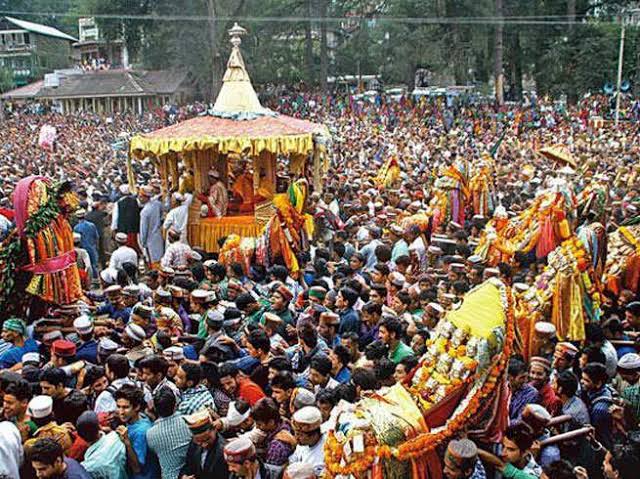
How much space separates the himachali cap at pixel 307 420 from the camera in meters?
4.05

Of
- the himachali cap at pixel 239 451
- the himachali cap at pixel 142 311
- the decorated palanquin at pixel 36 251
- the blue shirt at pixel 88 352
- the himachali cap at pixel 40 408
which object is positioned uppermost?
the decorated palanquin at pixel 36 251

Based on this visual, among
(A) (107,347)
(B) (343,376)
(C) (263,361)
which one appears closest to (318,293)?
(C) (263,361)

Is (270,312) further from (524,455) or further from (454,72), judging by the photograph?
(454,72)

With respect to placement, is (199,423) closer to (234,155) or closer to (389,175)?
(234,155)

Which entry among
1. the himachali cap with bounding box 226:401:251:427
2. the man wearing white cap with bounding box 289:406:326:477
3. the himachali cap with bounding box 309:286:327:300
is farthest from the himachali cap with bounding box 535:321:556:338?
the himachali cap with bounding box 226:401:251:427

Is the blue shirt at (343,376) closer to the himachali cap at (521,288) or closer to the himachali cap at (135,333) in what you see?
the himachali cap at (135,333)

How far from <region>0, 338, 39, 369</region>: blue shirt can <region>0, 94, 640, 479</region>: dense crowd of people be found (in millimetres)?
17

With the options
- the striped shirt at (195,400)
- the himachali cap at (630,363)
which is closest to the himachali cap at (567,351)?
the himachali cap at (630,363)

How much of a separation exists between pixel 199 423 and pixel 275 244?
5537 mm

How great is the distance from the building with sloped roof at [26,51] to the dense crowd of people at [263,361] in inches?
1798

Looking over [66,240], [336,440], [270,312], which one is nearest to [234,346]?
[270,312]

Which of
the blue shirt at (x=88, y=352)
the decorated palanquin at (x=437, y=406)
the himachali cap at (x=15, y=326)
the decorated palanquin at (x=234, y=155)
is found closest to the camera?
the decorated palanquin at (x=437, y=406)

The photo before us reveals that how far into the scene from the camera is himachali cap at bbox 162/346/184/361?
5402mm

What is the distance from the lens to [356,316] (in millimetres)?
6449
